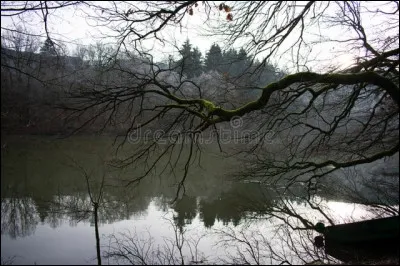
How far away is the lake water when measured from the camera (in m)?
8.55

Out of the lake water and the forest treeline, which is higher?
the forest treeline

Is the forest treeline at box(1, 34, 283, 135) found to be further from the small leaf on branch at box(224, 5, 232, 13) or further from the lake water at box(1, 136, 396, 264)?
the lake water at box(1, 136, 396, 264)

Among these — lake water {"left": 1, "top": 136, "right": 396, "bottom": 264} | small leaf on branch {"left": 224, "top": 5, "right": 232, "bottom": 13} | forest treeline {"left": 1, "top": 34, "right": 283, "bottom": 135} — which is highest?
small leaf on branch {"left": 224, "top": 5, "right": 232, "bottom": 13}

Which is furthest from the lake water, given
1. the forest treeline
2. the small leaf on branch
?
the small leaf on branch

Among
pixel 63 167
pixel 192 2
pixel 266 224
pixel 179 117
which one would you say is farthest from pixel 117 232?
pixel 63 167

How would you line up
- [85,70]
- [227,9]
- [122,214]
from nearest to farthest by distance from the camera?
[227,9] < [85,70] < [122,214]

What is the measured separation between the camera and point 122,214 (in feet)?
37.5

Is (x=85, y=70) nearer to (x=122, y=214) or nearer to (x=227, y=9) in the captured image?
(x=227, y=9)

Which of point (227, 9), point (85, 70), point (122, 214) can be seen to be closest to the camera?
point (227, 9)

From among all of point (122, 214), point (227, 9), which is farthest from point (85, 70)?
point (122, 214)

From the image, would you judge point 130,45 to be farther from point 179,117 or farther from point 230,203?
point 230,203

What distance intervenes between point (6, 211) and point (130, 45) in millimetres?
10162

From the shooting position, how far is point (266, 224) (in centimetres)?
968

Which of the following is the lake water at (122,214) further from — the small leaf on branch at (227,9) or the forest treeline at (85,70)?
the small leaf on branch at (227,9)
